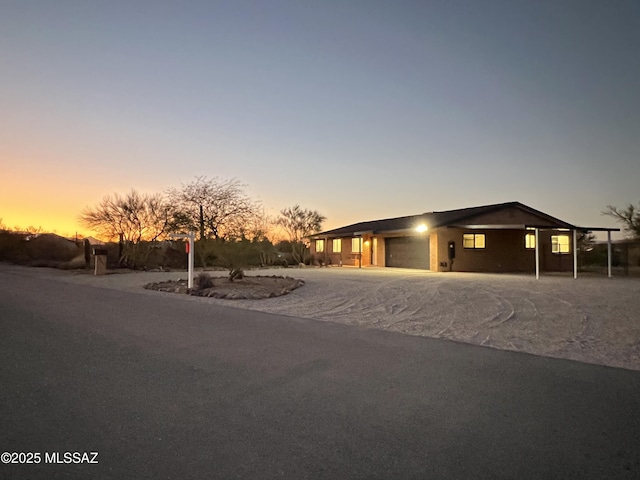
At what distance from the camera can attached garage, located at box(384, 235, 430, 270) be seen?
26828 millimetres

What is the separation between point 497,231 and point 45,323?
24.0m

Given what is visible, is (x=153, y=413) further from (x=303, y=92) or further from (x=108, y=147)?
(x=108, y=147)

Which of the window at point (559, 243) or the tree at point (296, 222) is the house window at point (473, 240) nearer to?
the window at point (559, 243)

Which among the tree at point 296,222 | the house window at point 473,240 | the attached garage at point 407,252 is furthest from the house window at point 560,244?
the tree at point 296,222

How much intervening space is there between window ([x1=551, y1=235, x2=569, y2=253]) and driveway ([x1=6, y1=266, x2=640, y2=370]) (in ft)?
39.6

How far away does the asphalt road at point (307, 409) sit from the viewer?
→ 2.87 m

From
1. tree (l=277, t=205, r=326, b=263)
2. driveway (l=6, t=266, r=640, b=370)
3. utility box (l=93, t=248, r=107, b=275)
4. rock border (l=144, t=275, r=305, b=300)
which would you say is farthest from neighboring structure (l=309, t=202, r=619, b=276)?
utility box (l=93, t=248, r=107, b=275)

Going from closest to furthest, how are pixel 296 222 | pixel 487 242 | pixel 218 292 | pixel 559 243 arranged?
pixel 218 292 → pixel 487 242 → pixel 559 243 → pixel 296 222

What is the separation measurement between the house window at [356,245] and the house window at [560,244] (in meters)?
12.7

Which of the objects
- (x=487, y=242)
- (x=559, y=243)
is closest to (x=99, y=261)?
(x=487, y=242)

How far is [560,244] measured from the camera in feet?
89.1

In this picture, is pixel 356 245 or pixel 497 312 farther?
pixel 356 245

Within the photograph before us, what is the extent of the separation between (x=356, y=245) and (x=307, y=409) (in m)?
28.9

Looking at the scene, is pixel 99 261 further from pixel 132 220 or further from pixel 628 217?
pixel 628 217
